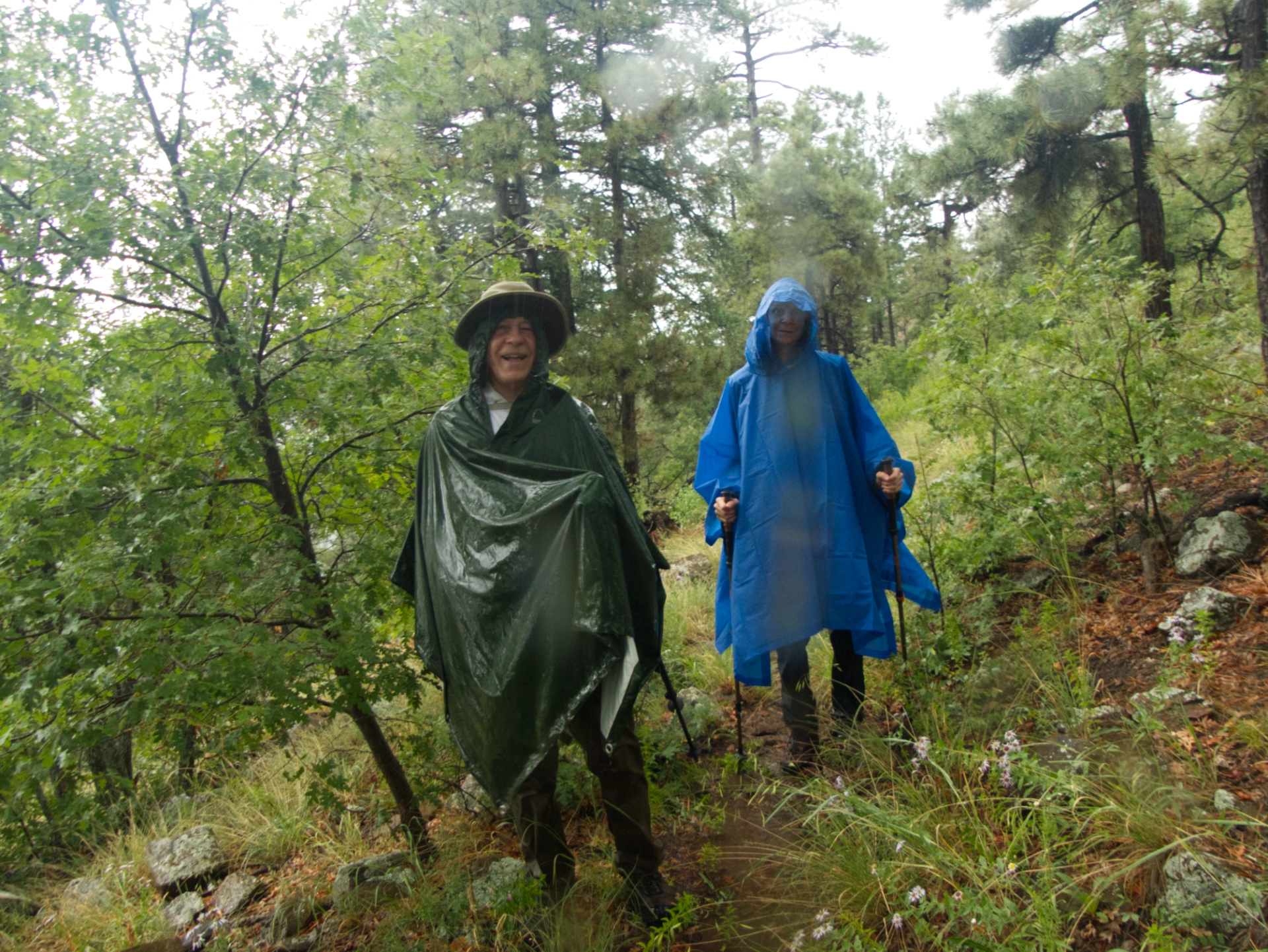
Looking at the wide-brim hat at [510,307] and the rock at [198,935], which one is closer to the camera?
the rock at [198,935]

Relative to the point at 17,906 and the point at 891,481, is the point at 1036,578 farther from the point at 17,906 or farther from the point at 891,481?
the point at 17,906

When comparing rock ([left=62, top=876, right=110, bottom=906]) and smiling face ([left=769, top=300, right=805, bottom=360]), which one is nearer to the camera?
smiling face ([left=769, top=300, right=805, bottom=360])

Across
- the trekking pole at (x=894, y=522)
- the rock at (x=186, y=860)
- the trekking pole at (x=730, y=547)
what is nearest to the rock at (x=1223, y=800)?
the trekking pole at (x=894, y=522)

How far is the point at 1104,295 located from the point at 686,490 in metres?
9.01

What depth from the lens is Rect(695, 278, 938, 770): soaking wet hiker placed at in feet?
10.2

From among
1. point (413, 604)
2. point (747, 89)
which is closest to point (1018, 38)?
point (413, 604)

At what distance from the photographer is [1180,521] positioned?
398 cm

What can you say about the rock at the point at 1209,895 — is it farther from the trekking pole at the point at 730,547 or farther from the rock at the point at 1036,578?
the rock at the point at 1036,578

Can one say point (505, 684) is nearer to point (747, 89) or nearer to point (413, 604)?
point (413, 604)

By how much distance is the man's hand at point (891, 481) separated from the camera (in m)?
3.07

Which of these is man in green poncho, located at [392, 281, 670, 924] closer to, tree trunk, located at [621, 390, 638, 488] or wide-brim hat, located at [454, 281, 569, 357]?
wide-brim hat, located at [454, 281, 569, 357]

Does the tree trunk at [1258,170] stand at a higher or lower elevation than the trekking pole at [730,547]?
higher

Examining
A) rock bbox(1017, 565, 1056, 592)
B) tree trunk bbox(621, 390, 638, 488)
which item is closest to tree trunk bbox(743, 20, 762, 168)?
tree trunk bbox(621, 390, 638, 488)

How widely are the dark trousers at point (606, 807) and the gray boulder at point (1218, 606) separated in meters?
2.50
